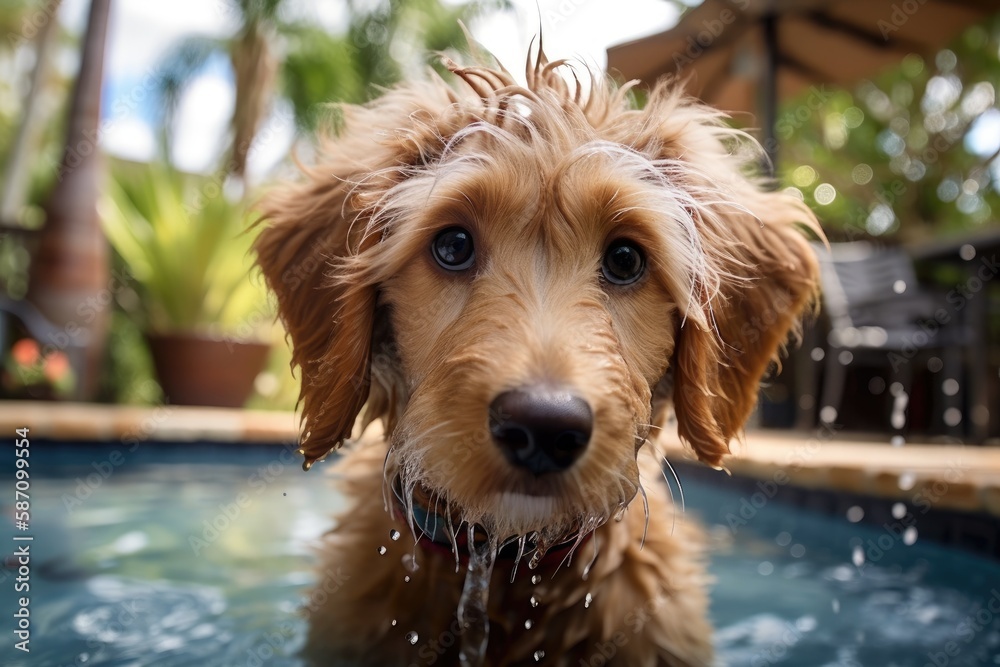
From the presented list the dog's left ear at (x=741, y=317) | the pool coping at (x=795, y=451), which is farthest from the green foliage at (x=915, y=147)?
the dog's left ear at (x=741, y=317)

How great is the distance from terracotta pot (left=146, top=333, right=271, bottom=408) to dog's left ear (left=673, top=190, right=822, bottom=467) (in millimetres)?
8436

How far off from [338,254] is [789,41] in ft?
26.8

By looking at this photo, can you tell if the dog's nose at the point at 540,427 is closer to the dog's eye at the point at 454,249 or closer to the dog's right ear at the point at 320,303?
the dog's eye at the point at 454,249

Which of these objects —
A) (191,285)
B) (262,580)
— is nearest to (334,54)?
(191,285)

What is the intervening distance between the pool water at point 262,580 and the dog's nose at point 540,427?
1.49 m

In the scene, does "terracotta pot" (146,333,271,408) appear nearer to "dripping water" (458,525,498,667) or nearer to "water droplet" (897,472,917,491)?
"water droplet" (897,472,917,491)

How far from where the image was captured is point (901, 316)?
820cm

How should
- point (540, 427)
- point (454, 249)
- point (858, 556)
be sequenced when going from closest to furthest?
1. point (540, 427)
2. point (454, 249)
3. point (858, 556)

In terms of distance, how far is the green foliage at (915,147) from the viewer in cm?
1828

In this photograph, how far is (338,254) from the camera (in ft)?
8.24

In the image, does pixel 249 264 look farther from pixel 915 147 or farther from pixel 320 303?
pixel 915 147

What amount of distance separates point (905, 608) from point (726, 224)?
2721 mm

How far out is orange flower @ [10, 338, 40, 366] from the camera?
871cm

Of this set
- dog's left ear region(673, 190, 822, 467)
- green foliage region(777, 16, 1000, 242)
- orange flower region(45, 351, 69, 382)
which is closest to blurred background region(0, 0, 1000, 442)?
orange flower region(45, 351, 69, 382)
